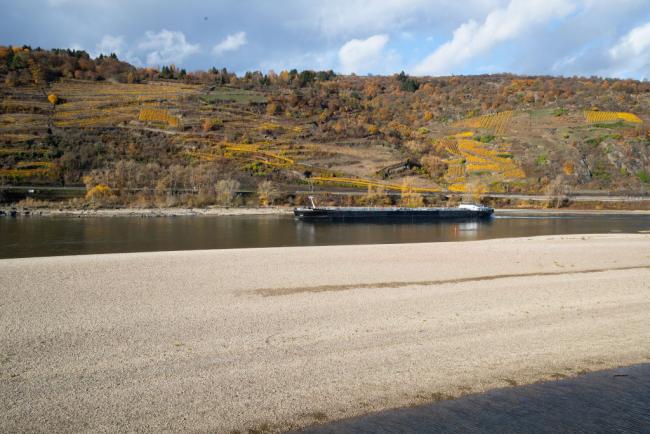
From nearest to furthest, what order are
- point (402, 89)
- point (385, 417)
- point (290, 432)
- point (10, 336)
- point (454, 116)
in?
point (290, 432) → point (385, 417) → point (10, 336) → point (454, 116) → point (402, 89)

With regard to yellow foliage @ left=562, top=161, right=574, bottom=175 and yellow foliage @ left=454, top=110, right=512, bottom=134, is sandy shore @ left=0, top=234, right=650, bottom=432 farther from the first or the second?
yellow foliage @ left=454, top=110, right=512, bottom=134

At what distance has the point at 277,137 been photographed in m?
69.3

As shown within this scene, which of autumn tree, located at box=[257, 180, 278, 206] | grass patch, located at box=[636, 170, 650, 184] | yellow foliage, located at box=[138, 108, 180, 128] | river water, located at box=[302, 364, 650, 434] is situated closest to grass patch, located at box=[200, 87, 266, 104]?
yellow foliage, located at box=[138, 108, 180, 128]

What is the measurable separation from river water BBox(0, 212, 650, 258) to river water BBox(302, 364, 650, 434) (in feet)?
53.7

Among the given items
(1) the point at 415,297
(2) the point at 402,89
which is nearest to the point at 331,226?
(1) the point at 415,297

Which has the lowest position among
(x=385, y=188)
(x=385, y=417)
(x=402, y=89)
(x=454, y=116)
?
(x=385, y=417)

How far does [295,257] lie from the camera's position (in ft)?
56.9

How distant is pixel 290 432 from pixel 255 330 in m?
3.35

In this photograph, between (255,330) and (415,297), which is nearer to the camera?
(255,330)

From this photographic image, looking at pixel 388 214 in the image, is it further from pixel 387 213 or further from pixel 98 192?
pixel 98 192

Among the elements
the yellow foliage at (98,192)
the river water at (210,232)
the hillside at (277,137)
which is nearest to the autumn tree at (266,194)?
the hillside at (277,137)

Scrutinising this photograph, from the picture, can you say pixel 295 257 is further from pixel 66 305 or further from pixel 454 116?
pixel 454 116

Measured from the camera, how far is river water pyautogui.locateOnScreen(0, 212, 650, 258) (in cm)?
2184

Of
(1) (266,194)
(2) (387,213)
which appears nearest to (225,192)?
(1) (266,194)
